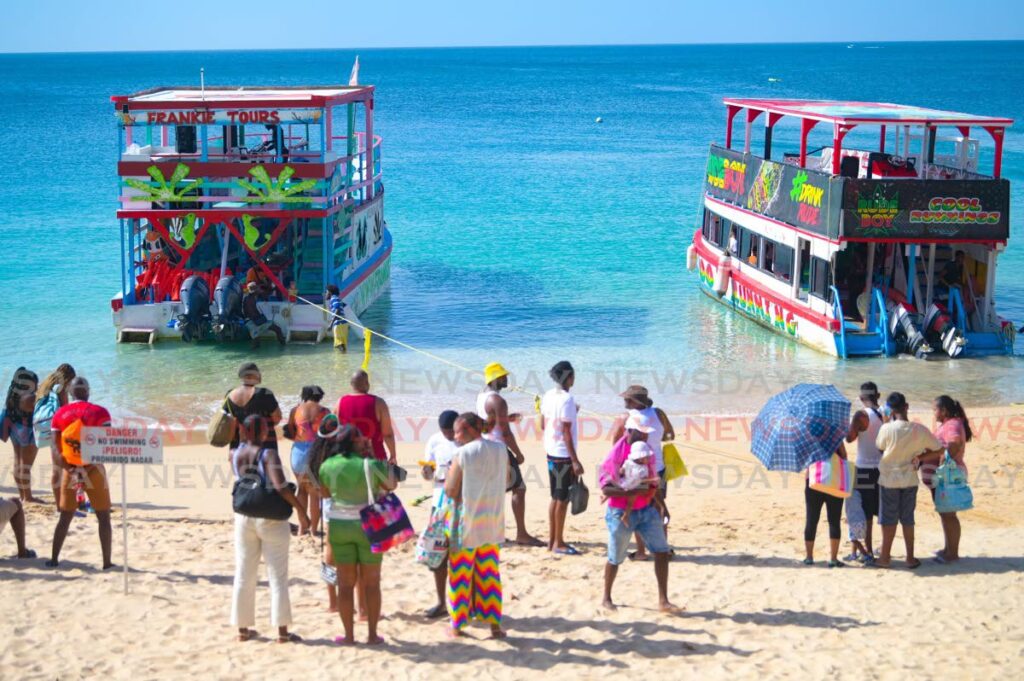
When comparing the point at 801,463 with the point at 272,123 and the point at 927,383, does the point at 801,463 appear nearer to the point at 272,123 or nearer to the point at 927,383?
the point at 927,383

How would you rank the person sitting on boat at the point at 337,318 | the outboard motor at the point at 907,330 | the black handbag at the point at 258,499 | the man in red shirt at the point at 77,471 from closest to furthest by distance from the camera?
the black handbag at the point at 258,499 → the man in red shirt at the point at 77,471 → the outboard motor at the point at 907,330 → the person sitting on boat at the point at 337,318

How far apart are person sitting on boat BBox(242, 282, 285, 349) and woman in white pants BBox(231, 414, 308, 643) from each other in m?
12.0

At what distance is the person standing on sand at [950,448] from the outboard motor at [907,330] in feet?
33.4

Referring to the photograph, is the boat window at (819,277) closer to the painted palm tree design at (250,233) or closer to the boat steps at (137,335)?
the painted palm tree design at (250,233)

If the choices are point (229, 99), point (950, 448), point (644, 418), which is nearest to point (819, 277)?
point (229, 99)

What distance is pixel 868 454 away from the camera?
370 inches

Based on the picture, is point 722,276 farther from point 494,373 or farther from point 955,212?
point 494,373

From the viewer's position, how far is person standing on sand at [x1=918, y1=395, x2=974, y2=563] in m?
9.31

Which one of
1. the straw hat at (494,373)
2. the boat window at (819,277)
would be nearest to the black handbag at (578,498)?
the straw hat at (494,373)

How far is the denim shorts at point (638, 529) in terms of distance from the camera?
8.33 meters

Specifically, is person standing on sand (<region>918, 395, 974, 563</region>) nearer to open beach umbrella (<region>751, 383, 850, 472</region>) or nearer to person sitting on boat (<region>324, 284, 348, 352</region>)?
open beach umbrella (<region>751, 383, 850, 472</region>)

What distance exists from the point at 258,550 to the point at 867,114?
14.9 metres

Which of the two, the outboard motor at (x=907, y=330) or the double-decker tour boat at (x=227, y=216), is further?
the double-decker tour boat at (x=227, y=216)

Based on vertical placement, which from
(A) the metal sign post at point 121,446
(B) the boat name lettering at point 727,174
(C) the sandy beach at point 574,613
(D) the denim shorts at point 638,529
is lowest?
(C) the sandy beach at point 574,613
